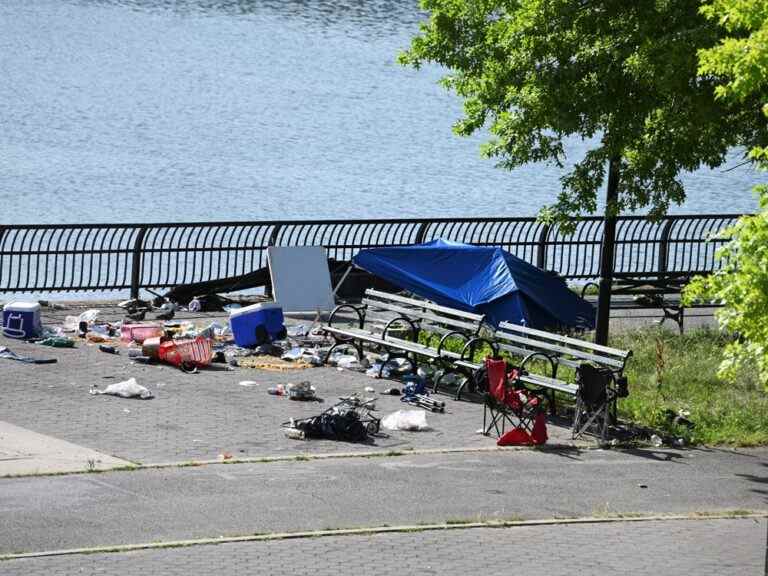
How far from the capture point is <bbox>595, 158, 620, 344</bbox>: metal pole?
1912 centimetres

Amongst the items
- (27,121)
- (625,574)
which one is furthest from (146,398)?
(27,121)

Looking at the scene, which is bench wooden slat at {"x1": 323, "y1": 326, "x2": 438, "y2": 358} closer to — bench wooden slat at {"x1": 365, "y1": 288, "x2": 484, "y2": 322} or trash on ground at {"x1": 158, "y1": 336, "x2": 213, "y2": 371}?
bench wooden slat at {"x1": 365, "y1": 288, "x2": 484, "y2": 322}

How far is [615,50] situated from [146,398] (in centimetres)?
733

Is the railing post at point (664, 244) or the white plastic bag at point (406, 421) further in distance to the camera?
the railing post at point (664, 244)

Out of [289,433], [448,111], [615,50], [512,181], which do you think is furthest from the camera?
[448,111]

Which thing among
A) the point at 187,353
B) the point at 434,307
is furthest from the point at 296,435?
the point at 434,307

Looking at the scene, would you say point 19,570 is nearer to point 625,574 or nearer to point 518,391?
point 625,574

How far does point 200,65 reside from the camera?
81062 mm

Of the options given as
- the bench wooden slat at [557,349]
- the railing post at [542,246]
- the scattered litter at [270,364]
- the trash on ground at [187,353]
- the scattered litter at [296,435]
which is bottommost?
the scattered litter at [296,435]

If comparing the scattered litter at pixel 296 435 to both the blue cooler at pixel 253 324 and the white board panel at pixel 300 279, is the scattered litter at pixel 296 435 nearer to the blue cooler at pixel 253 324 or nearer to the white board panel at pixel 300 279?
the blue cooler at pixel 253 324

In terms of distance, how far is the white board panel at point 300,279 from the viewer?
22812mm

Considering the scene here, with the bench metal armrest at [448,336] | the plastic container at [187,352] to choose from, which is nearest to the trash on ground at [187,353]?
the plastic container at [187,352]

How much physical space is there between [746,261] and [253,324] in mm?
10755

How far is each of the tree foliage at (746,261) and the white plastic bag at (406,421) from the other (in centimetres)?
492
